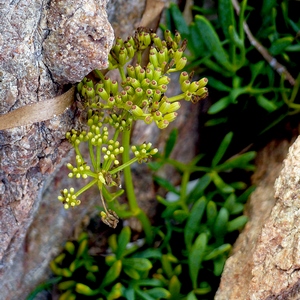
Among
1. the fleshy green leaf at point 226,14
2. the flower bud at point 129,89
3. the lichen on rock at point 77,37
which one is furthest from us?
the fleshy green leaf at point 226,14

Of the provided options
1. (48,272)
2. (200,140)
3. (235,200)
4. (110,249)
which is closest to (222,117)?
(200,140)

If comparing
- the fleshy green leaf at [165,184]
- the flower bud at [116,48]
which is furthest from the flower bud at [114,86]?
the fleshy green leaf at [165,184]

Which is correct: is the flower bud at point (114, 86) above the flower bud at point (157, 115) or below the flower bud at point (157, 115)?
above

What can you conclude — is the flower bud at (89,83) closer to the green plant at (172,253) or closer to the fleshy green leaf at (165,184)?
the green plant at (172,253)

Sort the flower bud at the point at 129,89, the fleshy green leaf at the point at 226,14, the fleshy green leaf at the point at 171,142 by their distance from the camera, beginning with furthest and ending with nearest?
the fleshy green leaf at the point at 171,142 → the fleshy green leaf at the point at 226,14 → the flower bud at the point at 129,89

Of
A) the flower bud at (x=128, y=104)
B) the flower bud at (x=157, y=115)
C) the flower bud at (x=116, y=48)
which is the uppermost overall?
the flower bud at (x=116, y=48)

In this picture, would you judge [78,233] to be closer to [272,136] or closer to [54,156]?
[54,156]
